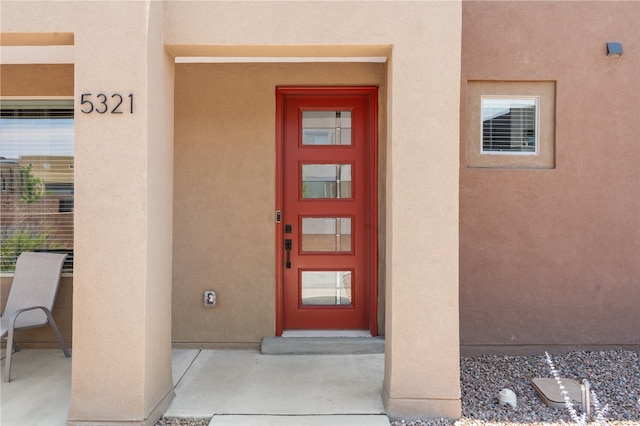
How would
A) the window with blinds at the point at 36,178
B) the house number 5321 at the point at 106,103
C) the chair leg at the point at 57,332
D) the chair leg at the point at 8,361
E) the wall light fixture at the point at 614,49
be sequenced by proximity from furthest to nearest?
the window with blinds at the point at 36,178 < the wall light fixture at the point at 614,49 < the chair leg at the point at 57,332 < the chair leg at the point at 8,361 < the house number 5321 at the point at 106,103

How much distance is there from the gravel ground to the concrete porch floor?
11.2 inches

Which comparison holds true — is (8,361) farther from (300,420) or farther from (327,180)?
(327,180)

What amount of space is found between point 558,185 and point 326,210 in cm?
239

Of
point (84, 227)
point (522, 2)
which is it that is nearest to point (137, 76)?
point (84, 227)

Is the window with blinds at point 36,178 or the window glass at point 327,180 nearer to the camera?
the window with blinds at point 36,178

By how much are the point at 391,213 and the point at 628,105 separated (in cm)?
311

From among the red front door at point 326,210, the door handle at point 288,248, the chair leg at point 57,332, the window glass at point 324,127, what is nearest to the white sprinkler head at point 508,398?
the red front door at point 326,210

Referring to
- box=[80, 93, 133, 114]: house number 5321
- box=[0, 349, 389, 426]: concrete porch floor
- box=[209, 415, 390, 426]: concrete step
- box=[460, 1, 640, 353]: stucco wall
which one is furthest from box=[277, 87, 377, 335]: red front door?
box=[80, 93, 133, 114]: house number 5321

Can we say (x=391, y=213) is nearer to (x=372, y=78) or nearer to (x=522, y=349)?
(x=372, y=78)

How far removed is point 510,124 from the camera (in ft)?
15.3

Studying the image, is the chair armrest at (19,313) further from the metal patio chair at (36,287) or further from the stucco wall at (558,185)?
the stucco wall at (558,185)

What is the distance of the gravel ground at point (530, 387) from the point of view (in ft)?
10.6

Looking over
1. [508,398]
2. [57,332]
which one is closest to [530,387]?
[508,398]

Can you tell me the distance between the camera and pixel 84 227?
3.04 m
